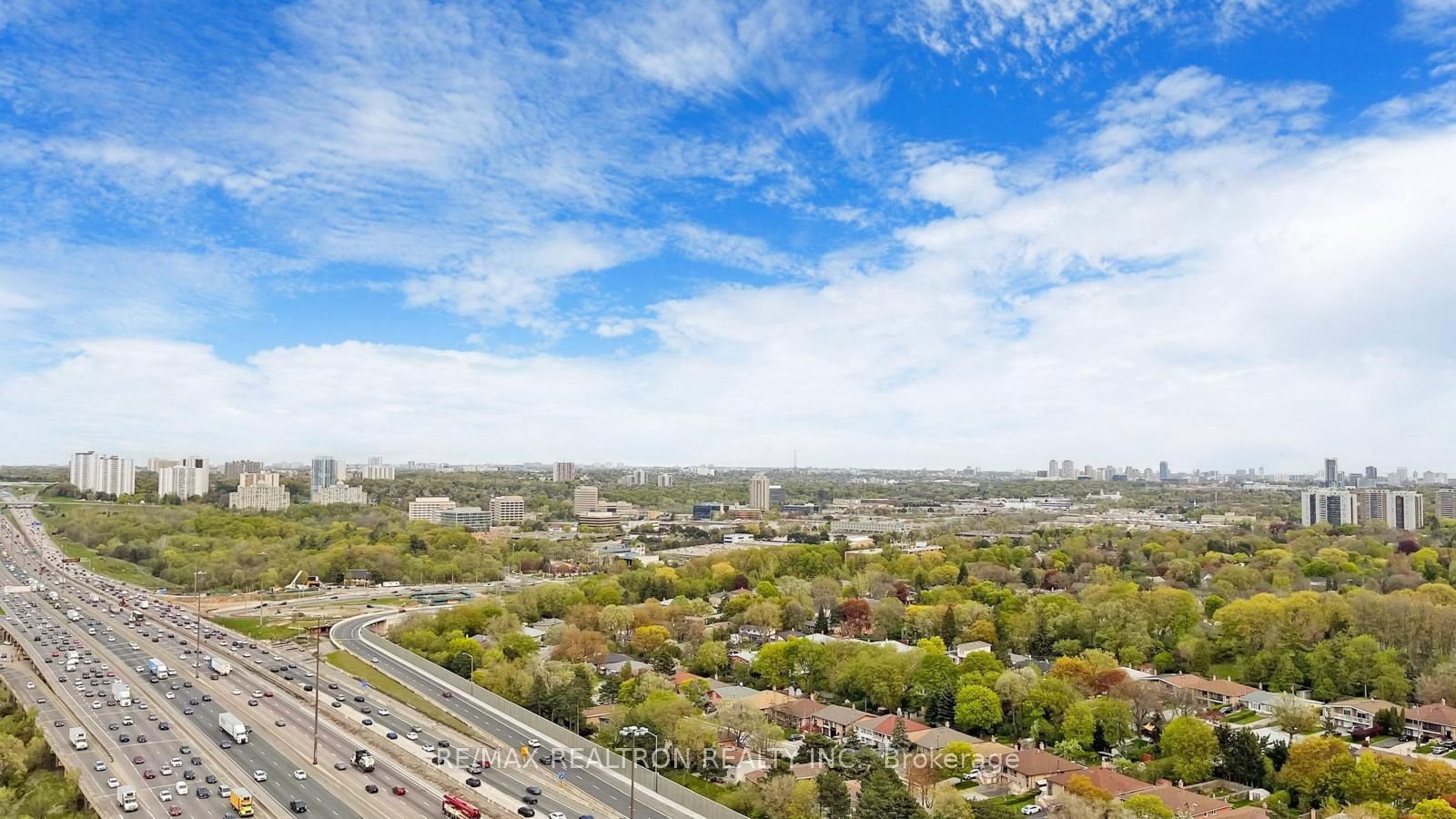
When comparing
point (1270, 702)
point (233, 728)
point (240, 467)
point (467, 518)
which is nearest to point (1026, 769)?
point (1270, 702)

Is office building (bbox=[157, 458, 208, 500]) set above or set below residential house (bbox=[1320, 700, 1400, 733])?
above

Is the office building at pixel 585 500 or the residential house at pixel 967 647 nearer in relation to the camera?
the residential house at pixel 967 647

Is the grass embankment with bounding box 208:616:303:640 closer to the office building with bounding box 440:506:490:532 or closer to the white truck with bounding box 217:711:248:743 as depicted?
the white truck with bounding box 217:711:248:743

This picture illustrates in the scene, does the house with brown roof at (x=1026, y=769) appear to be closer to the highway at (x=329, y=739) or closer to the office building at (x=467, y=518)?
the highway at (x=329, y=739)

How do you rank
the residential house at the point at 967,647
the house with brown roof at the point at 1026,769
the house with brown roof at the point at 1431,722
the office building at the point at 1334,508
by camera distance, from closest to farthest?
1. the house with brown roof at the point at 1026,769
2. the house with brown roof at the point at 1431,722
3. the residential house at the point at 967,647
4. the office building at the point at 1334,508

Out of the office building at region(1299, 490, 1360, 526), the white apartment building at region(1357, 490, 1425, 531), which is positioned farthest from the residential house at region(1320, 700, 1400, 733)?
the office building at region(1299, 490, 1360, 526)

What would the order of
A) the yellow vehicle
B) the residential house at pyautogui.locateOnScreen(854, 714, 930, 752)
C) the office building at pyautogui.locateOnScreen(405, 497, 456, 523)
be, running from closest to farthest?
the yellow vehicle, the residential house at pyautogui.locateOnScreen(854, 714, 930, 752), the office building at pyautogui.locateOnScreen(405, 497, 456, 523)

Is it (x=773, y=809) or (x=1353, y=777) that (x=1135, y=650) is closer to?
(x=1353, y=777)

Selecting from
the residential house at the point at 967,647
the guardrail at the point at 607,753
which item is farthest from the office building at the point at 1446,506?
the guardrail at the point at 607,753
